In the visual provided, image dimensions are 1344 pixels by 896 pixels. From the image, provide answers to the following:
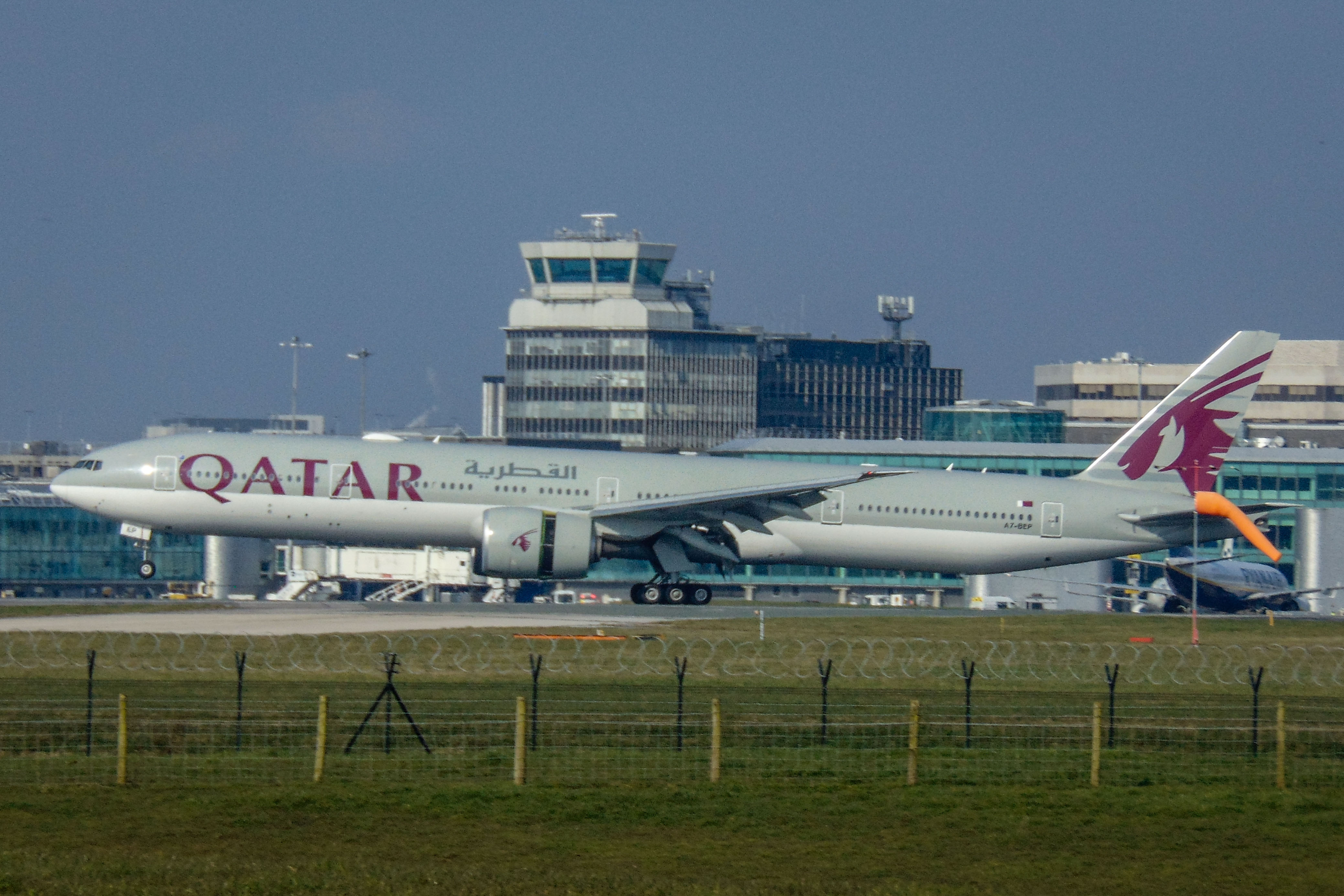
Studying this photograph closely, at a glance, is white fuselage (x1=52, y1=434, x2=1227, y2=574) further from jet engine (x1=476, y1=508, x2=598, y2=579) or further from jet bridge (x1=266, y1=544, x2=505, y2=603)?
jet bridge (x1=266, y1=544, x2=505, y2=603)

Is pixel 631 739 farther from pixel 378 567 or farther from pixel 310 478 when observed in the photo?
pixel 378 567

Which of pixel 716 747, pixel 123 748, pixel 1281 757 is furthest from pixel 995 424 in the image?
pixel 123 748

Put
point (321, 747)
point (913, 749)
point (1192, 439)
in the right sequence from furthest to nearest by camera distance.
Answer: point (1192, 439), point (913, 749), point (321, 747)

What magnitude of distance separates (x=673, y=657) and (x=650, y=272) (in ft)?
473

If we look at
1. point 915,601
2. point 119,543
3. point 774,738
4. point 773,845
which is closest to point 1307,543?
point 915,601

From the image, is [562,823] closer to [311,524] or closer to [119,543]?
[311,524]

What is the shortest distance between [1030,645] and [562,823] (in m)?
19.8

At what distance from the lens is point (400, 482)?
4262 cm

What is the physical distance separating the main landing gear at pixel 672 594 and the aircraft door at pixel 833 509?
4.02 meters

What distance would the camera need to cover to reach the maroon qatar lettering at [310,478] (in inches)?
1663

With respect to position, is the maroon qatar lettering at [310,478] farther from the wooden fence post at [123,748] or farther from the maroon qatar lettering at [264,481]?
the wooden fence post at [123,748]

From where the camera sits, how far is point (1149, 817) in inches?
674

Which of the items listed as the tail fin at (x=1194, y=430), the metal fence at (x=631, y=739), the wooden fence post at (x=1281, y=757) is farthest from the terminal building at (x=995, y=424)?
the wooden fence post at (x=1281, y=757)

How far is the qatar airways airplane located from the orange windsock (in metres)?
0.07
